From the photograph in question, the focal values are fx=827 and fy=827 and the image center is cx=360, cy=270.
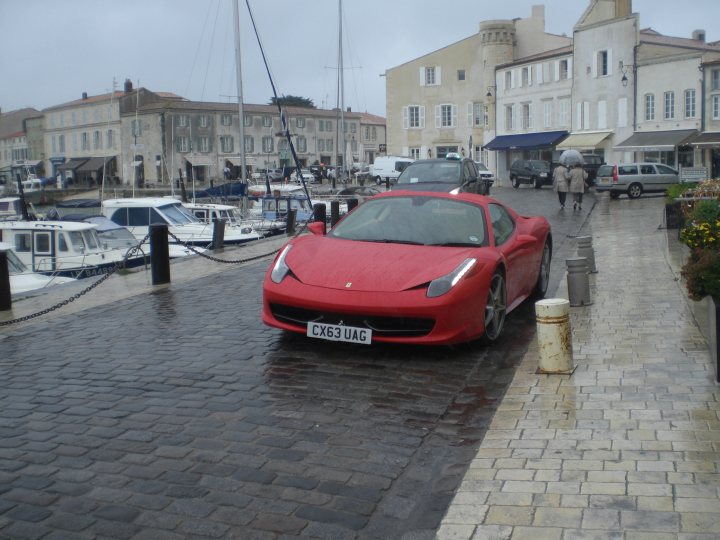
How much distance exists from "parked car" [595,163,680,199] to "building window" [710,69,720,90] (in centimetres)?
1172

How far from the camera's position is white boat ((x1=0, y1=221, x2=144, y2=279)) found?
19.1 meters

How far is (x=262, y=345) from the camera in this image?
7953 millimetres

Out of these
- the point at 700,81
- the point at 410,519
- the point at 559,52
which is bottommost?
the point at 410,519

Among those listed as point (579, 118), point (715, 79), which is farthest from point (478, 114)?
point (715, 79)

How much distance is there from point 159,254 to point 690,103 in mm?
42676

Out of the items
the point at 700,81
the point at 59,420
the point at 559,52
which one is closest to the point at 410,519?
the point at 59,420

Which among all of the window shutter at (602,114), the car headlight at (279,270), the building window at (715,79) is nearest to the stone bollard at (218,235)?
the car headlight at (279,270)

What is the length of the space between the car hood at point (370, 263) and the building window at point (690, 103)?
44282 millimetres

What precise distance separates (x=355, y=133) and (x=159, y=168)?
101ft

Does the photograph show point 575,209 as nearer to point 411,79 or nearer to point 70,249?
point 70,249

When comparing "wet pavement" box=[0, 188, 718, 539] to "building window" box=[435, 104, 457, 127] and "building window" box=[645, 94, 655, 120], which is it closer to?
"building window" box=[645, 94, 655, 120]

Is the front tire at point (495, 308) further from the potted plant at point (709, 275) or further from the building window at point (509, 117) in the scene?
the building window at point (509, 117)

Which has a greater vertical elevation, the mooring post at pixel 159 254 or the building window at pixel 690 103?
the building window at pixel 690 103

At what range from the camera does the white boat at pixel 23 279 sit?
15617mm
